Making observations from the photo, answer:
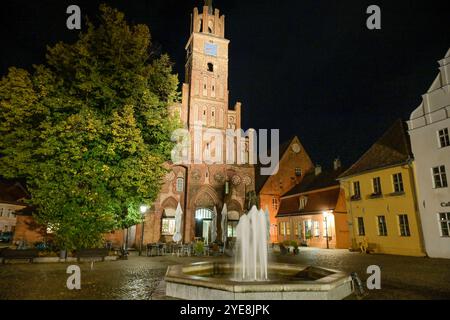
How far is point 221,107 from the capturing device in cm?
3397

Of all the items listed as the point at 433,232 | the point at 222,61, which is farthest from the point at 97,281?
the point at 222,61

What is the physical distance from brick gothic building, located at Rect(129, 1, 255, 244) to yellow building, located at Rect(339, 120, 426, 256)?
1164cm

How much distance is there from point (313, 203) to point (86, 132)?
23768mm

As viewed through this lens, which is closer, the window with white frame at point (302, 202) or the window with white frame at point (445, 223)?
the window with white frame at point (445, 223)

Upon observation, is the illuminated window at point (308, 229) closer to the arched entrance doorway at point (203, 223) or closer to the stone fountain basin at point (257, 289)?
the arched entrance doorway at point (203, 223)

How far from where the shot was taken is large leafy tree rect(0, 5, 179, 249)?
1479 centimetres

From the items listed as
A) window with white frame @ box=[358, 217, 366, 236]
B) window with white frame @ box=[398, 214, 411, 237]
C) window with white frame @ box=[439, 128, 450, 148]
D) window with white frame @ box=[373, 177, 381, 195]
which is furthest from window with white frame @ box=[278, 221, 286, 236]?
window with white frame @ box=[439, 128, 450, 148]

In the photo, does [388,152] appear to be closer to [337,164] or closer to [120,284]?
[337,164]

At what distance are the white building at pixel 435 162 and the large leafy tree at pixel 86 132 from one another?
1632cm

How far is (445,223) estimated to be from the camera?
687 inches

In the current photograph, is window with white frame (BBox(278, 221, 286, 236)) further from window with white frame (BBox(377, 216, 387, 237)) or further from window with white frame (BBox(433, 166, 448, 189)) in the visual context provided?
window with white frame (BBox(433, 166, 448, 189))

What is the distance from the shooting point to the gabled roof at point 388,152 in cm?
2093

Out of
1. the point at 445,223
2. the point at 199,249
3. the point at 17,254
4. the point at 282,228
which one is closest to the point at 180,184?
the point at 199,249

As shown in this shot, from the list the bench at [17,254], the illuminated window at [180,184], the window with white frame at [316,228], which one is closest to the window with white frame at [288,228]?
the window with white frame at [316,228]
